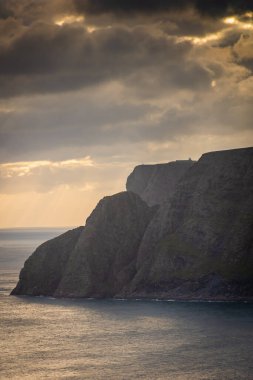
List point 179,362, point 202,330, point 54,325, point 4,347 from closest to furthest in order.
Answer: point 179,362
point 4,347
point 202,330
point 54,325

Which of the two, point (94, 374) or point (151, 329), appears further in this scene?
point (151, 329)

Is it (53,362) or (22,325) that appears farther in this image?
(22,325)

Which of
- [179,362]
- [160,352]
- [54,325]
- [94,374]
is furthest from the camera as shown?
[54,325]

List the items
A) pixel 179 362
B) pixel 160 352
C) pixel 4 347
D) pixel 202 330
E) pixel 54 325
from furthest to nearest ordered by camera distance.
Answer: pixel 54 325
pixel 202 330
pixel 4 347
pixel 160 352
pixel 179 362

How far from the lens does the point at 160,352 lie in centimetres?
15438

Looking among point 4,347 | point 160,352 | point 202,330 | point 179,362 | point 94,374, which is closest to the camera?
point 94,374

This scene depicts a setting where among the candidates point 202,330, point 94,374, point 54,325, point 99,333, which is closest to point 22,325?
point 54,325

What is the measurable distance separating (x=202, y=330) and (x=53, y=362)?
47107 millimetres

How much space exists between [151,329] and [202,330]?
1329cm

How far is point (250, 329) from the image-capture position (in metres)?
180

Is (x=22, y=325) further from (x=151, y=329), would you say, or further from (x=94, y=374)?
(x=94, y=374)

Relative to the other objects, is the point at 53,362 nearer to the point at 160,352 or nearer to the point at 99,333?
the point at 160,352

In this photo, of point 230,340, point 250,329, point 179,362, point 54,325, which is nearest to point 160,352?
point 179,362

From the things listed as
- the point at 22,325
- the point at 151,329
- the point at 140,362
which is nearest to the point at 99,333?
the point at 151,329
